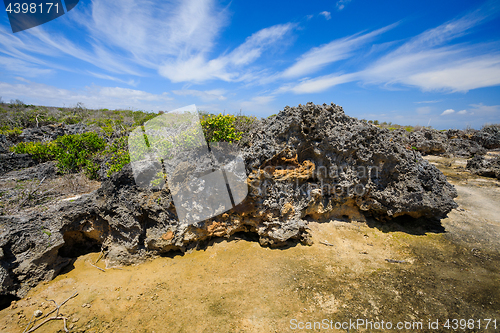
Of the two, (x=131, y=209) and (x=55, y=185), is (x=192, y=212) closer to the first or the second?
(x=131, y=209)

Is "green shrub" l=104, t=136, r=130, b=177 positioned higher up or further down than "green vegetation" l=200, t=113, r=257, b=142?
further down

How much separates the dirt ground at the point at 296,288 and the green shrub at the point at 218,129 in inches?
129

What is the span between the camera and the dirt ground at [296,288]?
162 inches

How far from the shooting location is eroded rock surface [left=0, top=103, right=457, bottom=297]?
5.11m

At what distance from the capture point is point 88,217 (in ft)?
18.7

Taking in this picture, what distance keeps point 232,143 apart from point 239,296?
423 centimetres

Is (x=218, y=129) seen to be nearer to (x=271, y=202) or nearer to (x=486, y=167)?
(x=271, y=202)

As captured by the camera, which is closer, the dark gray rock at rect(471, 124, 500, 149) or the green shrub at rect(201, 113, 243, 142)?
the green shrub at rect(201, 113, 243, 142)

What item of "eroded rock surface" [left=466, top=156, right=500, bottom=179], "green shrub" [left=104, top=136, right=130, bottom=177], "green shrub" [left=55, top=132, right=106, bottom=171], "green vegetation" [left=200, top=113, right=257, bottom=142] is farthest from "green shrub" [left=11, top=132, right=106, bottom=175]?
"eroded rock surface" [left=466, top=156, right=500, bottom=179]

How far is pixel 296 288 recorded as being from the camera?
192 inches

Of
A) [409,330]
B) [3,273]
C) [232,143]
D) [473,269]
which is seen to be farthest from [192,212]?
[473,269]

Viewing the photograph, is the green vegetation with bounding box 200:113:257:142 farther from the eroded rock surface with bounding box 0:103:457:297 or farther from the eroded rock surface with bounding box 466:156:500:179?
the eroded rock surface with bounding box 466:156:500:179

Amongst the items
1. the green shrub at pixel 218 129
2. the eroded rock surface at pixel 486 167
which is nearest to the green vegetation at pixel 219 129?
the green shrub at pixel 218 129

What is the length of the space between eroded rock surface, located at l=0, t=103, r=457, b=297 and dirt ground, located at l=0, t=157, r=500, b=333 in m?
0.50
